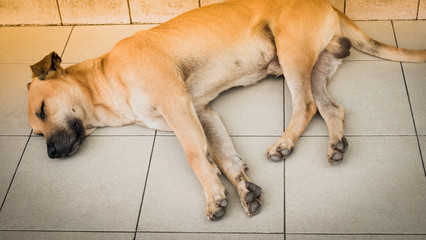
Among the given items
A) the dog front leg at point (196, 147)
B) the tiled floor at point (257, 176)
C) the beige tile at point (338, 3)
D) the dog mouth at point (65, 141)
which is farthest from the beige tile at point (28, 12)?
the beige tile at point (338, 3)

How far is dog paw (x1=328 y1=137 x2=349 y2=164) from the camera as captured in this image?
2.64 m

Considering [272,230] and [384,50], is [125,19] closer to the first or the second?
[384,50]

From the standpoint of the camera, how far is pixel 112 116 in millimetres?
2955

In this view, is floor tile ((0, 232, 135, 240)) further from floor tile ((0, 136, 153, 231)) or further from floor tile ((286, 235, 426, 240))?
floor tile ((286, 235, 426, 240))

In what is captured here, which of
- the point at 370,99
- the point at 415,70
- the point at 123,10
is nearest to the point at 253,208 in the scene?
the point at 370,99

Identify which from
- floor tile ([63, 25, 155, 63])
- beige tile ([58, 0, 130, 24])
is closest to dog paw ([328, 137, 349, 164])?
floor tile ([63, 25, 155, 63])

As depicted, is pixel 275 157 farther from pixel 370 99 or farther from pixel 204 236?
pixel 370 99

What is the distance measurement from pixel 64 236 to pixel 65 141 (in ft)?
1.78

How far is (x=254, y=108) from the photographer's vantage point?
306 centimetres

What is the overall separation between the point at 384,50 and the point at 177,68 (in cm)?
133

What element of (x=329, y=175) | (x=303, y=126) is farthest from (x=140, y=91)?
(x=329, y=175)

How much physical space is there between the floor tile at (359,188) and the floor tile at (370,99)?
8cm

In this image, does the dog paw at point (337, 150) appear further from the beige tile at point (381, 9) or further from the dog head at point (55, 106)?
the dog head at point (55, 106)

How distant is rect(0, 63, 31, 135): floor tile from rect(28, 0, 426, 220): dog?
34cm
